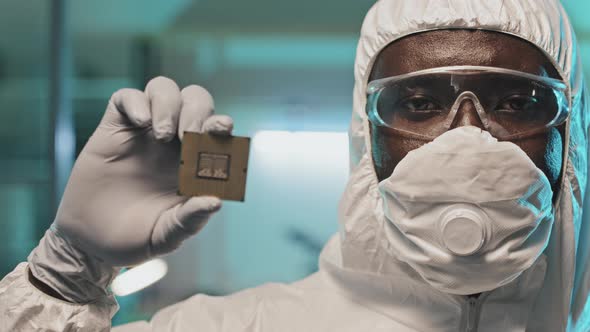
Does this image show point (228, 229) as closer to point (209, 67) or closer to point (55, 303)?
point (209, 67)

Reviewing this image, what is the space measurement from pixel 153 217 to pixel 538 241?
730mm

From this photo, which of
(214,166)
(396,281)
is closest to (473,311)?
(396,281)

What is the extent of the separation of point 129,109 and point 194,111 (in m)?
0.12

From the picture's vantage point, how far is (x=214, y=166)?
3.69ft

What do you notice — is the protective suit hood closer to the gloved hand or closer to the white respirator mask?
the white respirator mask

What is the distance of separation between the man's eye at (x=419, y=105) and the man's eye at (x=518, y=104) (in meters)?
0.13

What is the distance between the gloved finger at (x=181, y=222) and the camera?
1104 mm

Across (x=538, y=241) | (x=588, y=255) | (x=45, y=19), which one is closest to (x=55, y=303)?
(x=538, y=241)

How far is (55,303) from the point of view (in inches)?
51.2

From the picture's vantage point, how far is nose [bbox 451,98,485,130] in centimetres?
130

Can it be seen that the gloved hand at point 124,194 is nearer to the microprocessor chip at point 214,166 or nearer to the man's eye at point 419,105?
the microprocessor chip at point 214,166

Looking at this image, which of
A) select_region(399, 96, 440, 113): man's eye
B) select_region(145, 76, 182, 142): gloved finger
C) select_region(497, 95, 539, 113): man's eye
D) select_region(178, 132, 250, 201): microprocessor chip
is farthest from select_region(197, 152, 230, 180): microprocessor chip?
select_region(497, 95, 539, 113): man's eye

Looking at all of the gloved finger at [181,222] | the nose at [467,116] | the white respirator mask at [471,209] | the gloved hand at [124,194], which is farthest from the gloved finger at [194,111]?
the nose at [467,116]

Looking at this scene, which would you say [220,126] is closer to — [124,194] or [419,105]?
[124,194]
